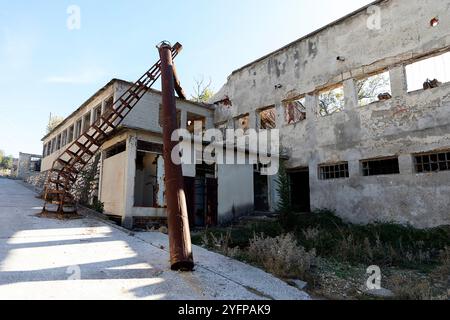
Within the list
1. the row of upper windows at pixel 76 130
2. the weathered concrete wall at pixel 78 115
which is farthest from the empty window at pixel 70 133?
the weathered concrete wall at pixel 78 115

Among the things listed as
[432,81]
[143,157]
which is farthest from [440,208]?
[143,157]

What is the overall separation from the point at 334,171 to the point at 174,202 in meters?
7.95

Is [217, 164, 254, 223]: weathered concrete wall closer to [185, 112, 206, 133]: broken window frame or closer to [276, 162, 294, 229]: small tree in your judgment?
[276, 162, 294, 229]: small tree

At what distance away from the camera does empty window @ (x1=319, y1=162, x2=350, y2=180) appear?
11.1 metres

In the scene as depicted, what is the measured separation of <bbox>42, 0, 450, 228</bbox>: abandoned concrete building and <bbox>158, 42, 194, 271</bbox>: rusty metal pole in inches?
126

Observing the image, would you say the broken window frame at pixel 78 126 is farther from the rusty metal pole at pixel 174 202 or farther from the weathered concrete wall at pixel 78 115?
the rusty metal pole at pixel 174 202

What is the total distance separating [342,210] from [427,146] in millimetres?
3431

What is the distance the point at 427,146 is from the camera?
9078 millimetres

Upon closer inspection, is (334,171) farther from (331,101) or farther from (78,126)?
(78,126)

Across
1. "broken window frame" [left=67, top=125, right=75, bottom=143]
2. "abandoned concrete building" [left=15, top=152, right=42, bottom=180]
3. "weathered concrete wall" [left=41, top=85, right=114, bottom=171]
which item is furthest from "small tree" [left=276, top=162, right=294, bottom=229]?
"abandoned concrete building" [left=15, top=152, right=42, bottom=180]

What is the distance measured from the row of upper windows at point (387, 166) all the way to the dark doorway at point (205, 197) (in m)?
4.38

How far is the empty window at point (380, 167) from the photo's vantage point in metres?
9.96

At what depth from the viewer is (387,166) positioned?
1017cm

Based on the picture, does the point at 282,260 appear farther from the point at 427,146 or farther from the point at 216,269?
the point at 427,146
